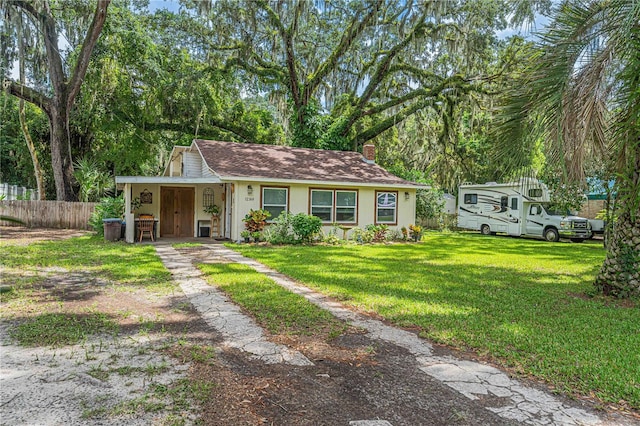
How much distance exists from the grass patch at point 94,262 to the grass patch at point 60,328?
1454mm

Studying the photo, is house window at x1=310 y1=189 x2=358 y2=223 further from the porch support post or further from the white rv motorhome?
the white rv motorhome

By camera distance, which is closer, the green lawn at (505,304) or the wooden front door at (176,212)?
the green lawn at (505,304)

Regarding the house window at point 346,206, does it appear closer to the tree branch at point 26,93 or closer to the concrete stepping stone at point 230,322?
the concrete stepping stone at point 230,322

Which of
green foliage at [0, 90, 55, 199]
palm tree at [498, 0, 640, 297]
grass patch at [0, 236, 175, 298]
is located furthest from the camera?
green foliage at [0, 90, 55, 199]

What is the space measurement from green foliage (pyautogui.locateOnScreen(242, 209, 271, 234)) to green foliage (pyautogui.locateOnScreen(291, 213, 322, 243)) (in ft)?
3.47

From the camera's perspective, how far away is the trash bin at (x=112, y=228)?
1363cm

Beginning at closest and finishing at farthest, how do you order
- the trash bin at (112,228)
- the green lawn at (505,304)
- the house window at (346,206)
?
the green lawn at (505,304) → the trash bin at (112,228) → the house window at (346,206)

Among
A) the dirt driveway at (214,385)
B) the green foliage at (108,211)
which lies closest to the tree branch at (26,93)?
the green foliage at (108,211)

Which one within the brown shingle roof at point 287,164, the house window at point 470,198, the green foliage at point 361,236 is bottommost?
the green foliage at point 361,236

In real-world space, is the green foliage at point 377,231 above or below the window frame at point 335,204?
below

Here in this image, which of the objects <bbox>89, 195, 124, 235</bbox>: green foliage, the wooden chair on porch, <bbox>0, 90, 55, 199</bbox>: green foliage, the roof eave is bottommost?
the wooden chair on porch

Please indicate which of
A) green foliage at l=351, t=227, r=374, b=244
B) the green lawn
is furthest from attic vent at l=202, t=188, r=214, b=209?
green foliage at l=351, t=227, r=374, b=244

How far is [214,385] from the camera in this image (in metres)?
3.44

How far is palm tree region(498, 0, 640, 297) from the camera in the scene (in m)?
5.80
